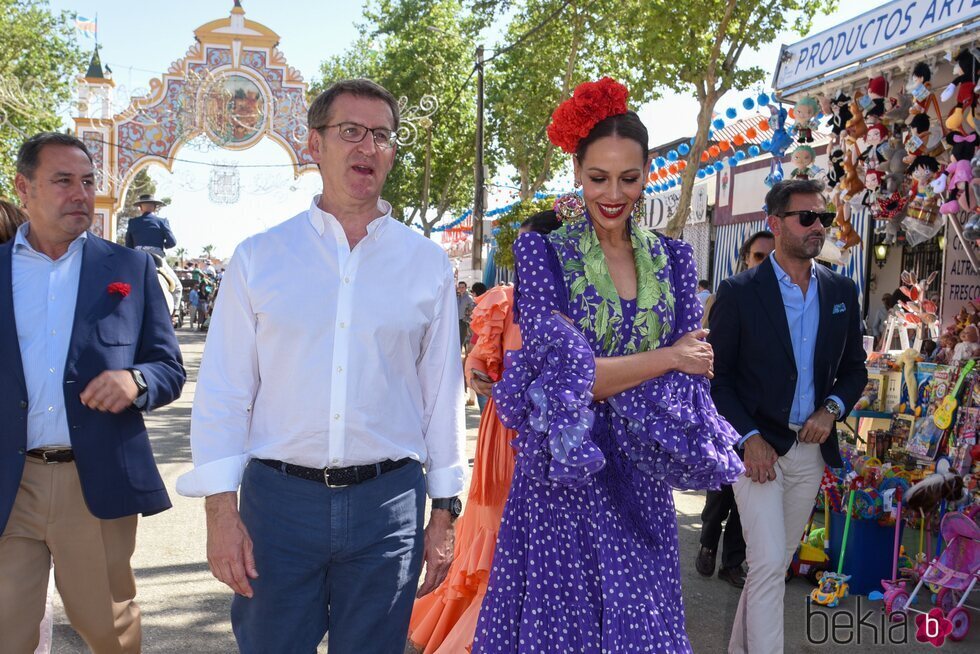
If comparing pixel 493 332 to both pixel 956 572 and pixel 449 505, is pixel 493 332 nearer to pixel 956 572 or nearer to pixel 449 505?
pixel 449 505

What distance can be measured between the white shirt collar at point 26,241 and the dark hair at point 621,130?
1941 mm

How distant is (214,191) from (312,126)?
2737 cm

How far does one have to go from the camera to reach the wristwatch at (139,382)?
338 centimetres

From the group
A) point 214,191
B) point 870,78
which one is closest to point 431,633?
point 870,78

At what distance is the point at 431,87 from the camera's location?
35.3 meters

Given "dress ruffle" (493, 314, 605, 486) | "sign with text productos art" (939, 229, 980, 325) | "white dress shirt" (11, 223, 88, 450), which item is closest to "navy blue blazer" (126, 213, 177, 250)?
"white dress shirt" (11, 223, 88, 450)

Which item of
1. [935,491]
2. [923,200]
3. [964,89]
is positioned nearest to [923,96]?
[964,89]

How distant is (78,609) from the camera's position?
3.34 meters

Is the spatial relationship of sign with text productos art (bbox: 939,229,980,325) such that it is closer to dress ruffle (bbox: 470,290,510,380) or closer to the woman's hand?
dress ruffle (bbox: 470,290,510,380)

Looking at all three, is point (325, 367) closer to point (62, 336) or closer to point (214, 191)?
point (62, 336)

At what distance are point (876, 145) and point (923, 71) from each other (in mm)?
892

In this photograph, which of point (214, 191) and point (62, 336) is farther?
point (214, 191)

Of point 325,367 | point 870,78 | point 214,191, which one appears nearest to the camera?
point 325,367

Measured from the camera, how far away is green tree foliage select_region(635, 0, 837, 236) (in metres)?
13.6
